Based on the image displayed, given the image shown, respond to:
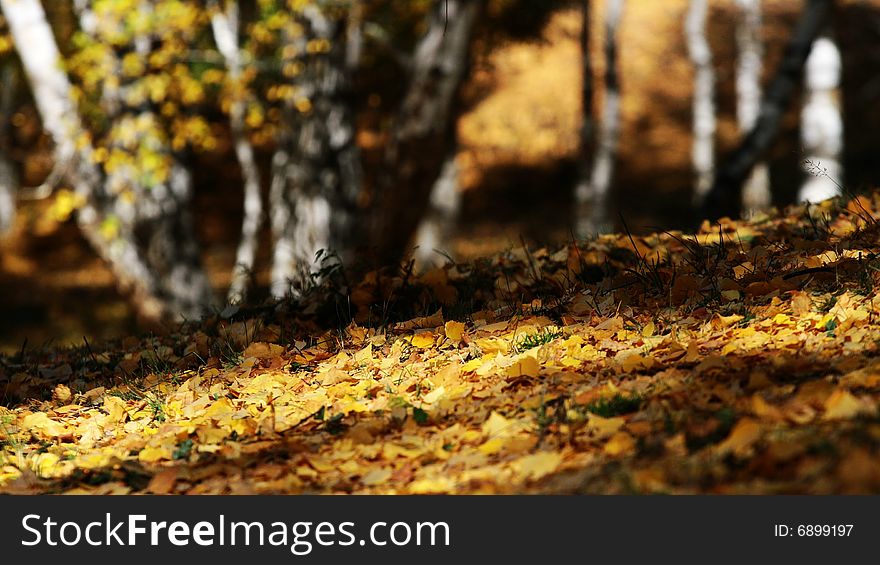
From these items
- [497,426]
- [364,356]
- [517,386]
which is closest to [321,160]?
[364,356]

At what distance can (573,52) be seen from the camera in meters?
30.6

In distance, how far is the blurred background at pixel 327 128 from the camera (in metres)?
8.07

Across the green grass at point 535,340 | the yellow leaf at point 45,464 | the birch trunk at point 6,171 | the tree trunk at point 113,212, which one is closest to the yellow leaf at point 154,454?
the yellow leaf at point 45,464

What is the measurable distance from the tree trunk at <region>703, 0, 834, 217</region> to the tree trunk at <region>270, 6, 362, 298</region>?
3.38m

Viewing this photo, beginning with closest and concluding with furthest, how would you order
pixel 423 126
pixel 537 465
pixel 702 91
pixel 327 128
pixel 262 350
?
pixel 537 465 < pixel 262 350 < pixel 423 126 < pixel 327 128 < pixel 702 91

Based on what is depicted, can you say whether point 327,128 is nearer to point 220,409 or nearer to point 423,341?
point 423,341

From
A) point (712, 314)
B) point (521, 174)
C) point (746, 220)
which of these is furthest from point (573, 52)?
point (712, 314)

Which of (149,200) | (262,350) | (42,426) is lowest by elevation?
(42,426)

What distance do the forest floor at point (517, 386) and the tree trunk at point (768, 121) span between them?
9.15 feet

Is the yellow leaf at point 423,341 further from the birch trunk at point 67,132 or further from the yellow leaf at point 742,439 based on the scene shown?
the birch trunk at point 67,132

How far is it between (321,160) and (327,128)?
335 millimetres

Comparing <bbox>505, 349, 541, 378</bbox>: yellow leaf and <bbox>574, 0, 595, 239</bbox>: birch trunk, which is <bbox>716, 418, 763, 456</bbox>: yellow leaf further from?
<bbox>574, 0, 595, 239</bbox>: birch trunk

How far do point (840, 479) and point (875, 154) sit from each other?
26.6 meters

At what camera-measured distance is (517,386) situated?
121 inches
